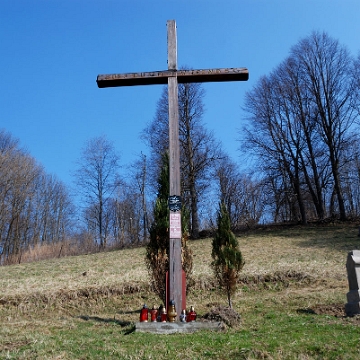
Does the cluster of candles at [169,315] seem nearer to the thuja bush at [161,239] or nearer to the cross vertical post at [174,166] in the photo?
the cross vertical post at [174,166]

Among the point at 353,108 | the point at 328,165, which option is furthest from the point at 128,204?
the point at 353,108

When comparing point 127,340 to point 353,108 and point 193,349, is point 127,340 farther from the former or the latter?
point 353,108

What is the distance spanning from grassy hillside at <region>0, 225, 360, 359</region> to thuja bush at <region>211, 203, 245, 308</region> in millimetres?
655

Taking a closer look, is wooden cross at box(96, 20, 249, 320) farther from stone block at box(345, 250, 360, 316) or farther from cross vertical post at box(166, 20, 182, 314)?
stone block at box(345, 250, 360, 316)

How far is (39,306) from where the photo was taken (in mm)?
10750

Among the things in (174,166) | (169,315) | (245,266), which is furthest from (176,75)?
(245,266)

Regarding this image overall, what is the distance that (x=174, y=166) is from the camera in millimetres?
7625

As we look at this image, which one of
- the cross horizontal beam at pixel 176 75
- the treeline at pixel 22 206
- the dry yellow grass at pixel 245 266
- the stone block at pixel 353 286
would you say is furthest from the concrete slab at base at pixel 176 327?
the treeline at pixel 22 206

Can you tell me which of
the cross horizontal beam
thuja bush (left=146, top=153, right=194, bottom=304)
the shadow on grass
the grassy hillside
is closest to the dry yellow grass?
the grassy hillside

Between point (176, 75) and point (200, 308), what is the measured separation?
17.9 feet

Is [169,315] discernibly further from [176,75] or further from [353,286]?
[176,75]

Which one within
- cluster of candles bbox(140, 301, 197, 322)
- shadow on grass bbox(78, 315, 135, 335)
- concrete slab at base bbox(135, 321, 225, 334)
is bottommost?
shadow on grass bbox(78, 315, 135, 335)

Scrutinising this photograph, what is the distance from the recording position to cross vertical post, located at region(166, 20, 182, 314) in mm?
7180

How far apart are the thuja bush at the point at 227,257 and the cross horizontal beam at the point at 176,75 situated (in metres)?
3.18
